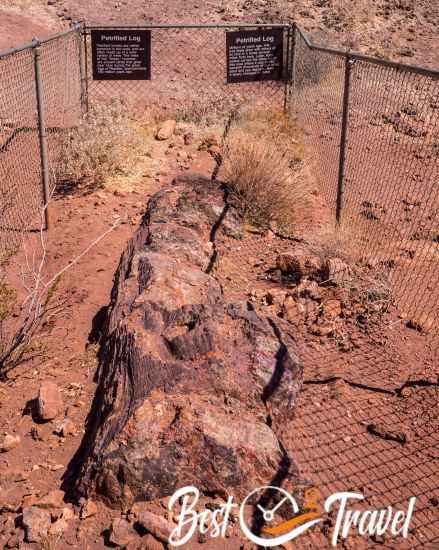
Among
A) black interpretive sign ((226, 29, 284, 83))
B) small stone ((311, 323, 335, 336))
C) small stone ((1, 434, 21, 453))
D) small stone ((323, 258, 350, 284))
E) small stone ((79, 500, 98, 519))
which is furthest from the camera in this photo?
black interpretive sign ((226, 29, 284, 83))

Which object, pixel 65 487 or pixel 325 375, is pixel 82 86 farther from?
pixel 65 487

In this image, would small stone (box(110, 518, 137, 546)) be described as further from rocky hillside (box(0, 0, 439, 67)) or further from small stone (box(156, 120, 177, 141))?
rocky hillside (box(0, 0, 439, 67))

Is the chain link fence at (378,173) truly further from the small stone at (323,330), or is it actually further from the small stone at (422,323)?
the small stone at (323,330)

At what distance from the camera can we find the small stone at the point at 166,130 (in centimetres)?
1001

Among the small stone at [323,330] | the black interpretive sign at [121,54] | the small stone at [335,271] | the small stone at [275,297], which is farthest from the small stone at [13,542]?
the black interpretive sign at [121,54]

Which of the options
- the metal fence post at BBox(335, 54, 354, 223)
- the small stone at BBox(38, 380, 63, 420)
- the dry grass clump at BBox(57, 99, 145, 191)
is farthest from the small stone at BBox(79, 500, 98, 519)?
the dry grass clump at BBox(57, 99, 145, 191)

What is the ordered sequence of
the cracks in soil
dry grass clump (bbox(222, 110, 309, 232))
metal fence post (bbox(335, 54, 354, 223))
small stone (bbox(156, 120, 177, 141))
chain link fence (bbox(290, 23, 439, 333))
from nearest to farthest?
1. the cracks in soil
2. chain link fence (bbox(290, 23, 439, 333))
3. metal fence post (bbox(335, 54, 354, 223))
4. dry grass clump (bbox(222, 110, 309, 232))
5. small stone (bbox(156, 120, 177, 141))

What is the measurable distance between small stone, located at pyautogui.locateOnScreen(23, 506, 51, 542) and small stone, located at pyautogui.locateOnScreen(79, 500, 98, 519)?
0.53ft

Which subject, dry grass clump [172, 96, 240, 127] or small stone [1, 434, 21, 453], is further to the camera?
dry grass clump [172, 96, 240, 127]

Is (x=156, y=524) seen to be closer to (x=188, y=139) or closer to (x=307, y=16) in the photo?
(x=188, y=139)

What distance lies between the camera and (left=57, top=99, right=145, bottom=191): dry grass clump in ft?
27.0

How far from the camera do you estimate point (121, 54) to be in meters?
10.3

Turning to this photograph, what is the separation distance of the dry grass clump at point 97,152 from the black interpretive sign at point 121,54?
126cm

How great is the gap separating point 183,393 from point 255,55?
8.48 metres
